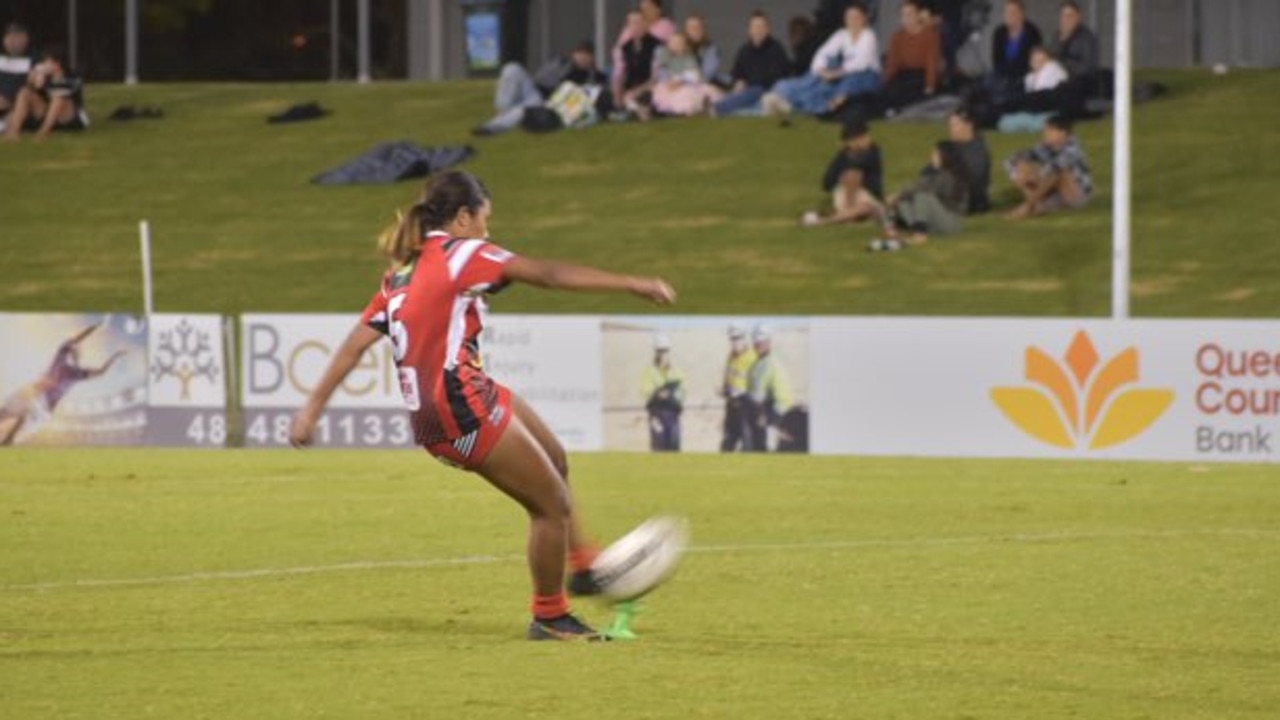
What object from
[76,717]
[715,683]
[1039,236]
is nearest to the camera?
[76,717]

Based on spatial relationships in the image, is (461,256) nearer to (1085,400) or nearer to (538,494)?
(538,494)

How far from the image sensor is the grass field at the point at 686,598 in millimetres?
9969

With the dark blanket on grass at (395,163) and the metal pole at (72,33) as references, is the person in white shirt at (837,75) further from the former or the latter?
the metal pole at (72,33)

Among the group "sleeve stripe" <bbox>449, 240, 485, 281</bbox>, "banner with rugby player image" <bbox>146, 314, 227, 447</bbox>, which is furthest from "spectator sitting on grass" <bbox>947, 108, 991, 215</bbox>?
"sleeve stripe" <bbox>449, 240, 485, 281</bbox>

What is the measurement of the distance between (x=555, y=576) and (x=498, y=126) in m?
25.7

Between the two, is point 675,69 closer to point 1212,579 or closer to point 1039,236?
point 1039,236

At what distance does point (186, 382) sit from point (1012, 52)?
11073 millimetres

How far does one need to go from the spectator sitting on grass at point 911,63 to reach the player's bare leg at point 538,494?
72.4 feet

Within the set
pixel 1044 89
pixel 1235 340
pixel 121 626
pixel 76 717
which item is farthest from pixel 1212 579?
pixel 1044 89

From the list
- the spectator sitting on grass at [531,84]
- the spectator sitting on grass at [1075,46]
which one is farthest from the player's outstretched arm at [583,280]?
the spectator sitting on grass at [531,84]

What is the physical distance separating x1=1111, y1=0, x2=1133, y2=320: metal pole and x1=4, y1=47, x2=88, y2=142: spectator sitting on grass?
53.1ft

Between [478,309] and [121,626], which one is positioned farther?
[121,626]

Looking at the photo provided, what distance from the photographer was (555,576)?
1126 centimetres

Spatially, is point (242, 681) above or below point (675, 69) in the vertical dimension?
below
